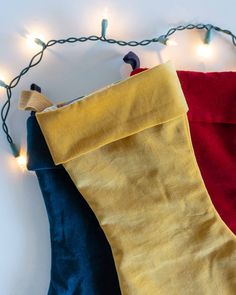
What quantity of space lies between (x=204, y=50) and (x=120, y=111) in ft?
0.97

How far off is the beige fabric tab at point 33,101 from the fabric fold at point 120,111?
86 millimetres

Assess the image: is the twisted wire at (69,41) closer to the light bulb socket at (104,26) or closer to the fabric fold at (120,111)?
the light bulb socket at (104,26)

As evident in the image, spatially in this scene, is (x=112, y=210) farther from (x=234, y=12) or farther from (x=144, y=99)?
(x=234, y=12)

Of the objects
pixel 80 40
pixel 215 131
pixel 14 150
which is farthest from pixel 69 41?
pixel 215 131

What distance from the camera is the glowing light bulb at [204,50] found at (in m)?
0.83

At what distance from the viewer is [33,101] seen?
2.47 feet

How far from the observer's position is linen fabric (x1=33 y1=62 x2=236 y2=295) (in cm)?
69

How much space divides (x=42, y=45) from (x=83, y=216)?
16.0 inches

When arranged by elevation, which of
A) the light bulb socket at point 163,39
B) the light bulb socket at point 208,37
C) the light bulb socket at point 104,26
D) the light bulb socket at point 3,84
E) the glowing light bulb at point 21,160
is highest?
the light bulb socket at point 104,26

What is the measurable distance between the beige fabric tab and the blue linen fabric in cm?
Result: 2

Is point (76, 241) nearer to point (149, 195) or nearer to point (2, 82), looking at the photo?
point (149, 195)

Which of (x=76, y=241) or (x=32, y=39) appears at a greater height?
(x=32, y=39)

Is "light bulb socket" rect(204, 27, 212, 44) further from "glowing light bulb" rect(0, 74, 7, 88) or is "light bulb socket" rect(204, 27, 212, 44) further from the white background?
"glowing light bulb" rect(0, 74, 7, 88)

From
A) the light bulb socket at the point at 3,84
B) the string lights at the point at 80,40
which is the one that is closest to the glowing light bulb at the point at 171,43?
the string lights at the point at 80,40
